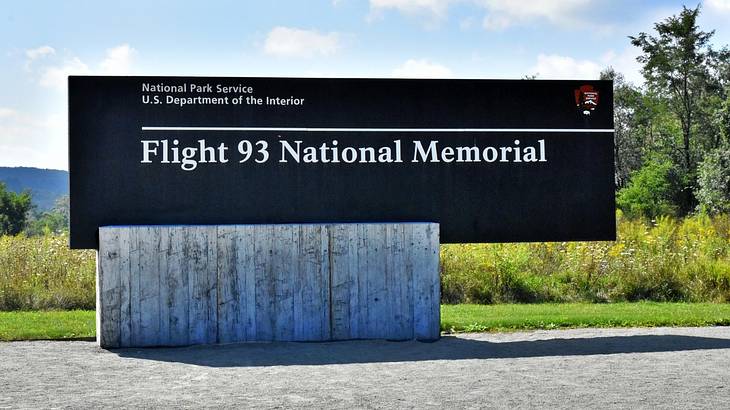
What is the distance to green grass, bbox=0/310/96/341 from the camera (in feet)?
43.6

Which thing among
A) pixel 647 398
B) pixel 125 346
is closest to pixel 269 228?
pixel 125 346

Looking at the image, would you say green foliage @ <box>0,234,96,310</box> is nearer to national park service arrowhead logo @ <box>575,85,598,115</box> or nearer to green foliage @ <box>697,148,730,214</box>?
national park service arrowhead logo @ <box>575,85,598,115</box>

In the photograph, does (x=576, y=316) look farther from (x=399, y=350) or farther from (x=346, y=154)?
(x=346, y=154)

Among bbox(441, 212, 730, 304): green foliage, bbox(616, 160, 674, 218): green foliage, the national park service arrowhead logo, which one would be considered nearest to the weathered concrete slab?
the national park service arrowhead logo

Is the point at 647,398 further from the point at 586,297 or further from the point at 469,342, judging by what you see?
the point at 586,297

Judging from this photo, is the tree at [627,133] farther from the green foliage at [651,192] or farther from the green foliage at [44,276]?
the green foliage at [44,276]

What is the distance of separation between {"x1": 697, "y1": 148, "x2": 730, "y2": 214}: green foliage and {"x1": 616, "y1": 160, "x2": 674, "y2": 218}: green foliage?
484 cm

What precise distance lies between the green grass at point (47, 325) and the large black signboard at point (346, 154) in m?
1.59

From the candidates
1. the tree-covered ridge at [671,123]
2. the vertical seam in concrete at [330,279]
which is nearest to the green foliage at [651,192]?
the tree-covered ridge at [671,123]

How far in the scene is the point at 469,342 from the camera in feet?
41.4

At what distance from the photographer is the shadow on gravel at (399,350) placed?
1120 cm

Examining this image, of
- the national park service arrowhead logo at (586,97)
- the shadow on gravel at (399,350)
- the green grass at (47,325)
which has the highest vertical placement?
the national park service arrowhead logo at (586,97)

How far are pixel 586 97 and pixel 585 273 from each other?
609 centimetres

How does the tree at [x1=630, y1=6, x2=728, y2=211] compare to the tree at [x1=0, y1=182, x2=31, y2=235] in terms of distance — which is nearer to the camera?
the tree at [x1=630, y1=6, x2=728, y2=211]
